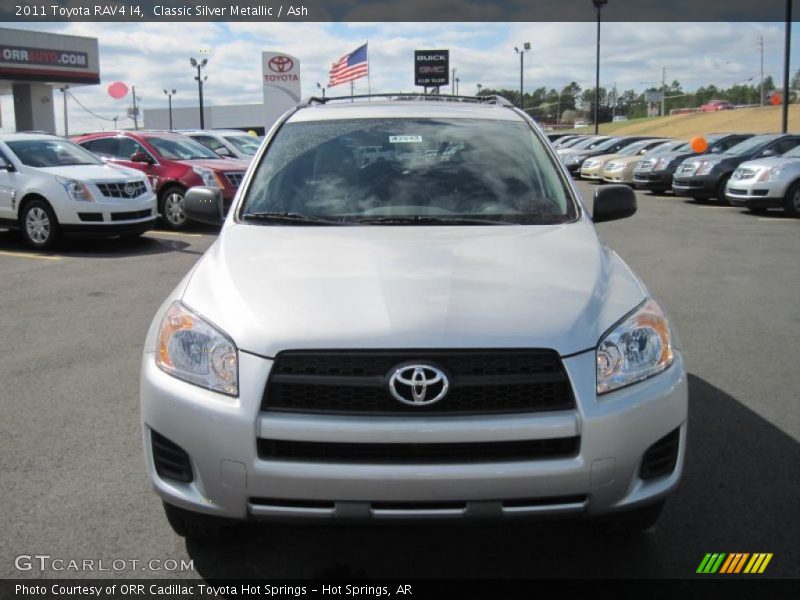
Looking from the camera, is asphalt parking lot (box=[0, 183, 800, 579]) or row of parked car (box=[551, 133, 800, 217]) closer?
asphalt parking lot (box=[0, 183, 800, 579])

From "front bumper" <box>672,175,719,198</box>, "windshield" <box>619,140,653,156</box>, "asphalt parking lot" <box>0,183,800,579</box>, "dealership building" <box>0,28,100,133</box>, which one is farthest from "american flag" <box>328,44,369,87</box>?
"asphalt parking lot" <box>0,183,800,579</box>

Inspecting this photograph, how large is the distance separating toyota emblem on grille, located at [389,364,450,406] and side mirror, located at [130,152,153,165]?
1226cm

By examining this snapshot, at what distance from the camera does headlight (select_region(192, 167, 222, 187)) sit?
13.4 metres

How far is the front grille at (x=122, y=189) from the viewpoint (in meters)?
11.4

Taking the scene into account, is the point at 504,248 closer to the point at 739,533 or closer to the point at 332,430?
the point at 332,430

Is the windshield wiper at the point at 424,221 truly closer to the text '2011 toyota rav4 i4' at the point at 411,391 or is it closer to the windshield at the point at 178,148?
the text '2011 toyota rav4 i4' at the point at 411,391

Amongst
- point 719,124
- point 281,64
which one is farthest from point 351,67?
point 719,124

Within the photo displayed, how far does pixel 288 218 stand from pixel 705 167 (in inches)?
639

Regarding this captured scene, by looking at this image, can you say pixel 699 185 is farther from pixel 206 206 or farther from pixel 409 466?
pixel 409 466

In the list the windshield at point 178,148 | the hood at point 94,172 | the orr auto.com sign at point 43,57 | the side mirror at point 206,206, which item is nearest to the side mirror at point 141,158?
the windshield at point 178,148

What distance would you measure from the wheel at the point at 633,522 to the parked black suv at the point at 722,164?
53.0 feet

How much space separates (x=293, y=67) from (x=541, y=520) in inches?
1810

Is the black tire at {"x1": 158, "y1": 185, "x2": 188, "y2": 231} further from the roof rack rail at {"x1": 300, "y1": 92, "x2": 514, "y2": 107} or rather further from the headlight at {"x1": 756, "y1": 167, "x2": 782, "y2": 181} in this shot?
the headlight at {"x1": 756, "y1": 167, "x2": 782, "y2": 181}

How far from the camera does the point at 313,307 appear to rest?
107 inches
